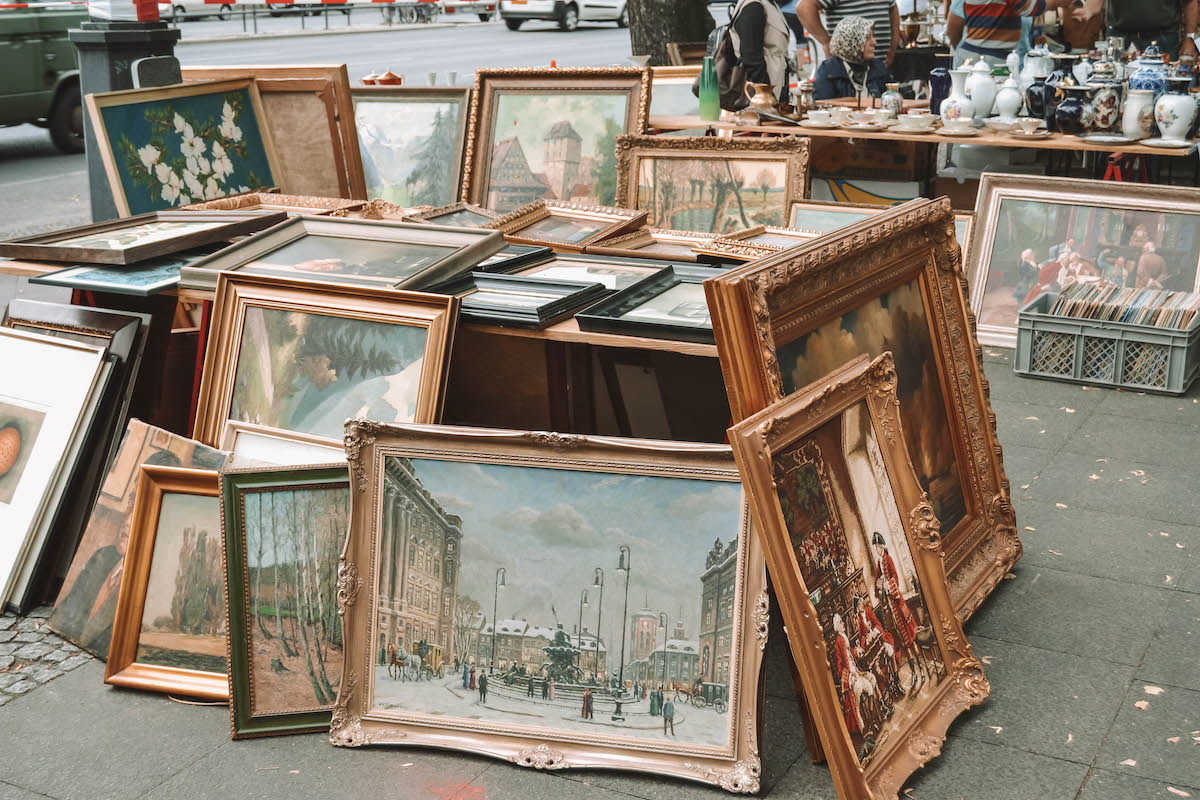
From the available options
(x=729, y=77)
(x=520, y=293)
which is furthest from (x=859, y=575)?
(x=729, y=77)

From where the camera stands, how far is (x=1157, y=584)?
11.0 ft

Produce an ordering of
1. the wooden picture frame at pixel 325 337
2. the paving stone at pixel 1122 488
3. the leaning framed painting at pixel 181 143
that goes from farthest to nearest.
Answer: the leaning framed painting at pixel 181 143
the paving stone at pixel 1122 488
the wooden picture frame at pixel 325 337

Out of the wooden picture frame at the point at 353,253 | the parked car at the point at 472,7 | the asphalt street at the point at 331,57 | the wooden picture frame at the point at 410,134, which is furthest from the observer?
the parked car at the point at 472,7

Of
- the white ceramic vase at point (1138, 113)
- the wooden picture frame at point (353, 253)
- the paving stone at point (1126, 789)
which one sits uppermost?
the white ceramic vase at point (1138, 113)

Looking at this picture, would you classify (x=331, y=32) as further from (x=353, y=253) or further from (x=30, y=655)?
(x=30, y=655)

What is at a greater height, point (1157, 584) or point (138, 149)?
point (138, 149)

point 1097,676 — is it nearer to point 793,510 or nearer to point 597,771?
point 793,510

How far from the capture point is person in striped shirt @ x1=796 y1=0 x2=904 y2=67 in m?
8.16

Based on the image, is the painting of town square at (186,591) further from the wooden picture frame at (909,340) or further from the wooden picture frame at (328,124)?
the wooden picture frame at (328,124)

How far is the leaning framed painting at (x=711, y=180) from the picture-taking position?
5.08 meters

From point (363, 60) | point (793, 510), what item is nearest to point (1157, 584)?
point (793, 510)

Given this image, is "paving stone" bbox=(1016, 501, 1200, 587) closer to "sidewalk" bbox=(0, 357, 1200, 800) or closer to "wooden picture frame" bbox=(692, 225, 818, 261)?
"sidewalk" bbox=(0, 357, 1200, 800)

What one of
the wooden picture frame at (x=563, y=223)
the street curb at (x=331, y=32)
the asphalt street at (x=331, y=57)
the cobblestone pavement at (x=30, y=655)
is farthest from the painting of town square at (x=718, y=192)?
the street curb at (x=331, y=32)

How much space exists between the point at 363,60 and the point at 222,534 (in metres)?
16.9
